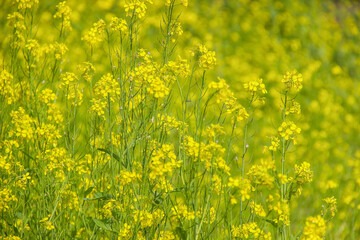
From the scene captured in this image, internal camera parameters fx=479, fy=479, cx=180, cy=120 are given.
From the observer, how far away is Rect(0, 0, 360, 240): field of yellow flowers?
2.30 meters

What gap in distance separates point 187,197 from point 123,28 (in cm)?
90

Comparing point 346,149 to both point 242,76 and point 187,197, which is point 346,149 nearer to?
point 242,76

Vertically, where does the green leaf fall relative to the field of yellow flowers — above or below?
below

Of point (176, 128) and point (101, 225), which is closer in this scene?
point (101, 225)

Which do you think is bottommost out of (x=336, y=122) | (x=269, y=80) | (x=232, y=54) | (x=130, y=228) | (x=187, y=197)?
(x=130, y=228)

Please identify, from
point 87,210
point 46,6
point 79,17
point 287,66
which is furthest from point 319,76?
point 87,210

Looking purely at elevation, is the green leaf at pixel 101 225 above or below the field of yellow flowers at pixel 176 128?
below

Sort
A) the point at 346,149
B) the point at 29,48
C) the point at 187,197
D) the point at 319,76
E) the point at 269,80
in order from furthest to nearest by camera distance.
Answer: the point at 319,76, the point at 269,80, the point at 346,149, the point at 29,48, the point at 187,197

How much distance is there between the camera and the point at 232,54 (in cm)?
702

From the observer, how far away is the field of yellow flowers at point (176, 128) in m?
→ 2.30

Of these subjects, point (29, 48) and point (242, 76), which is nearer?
point (29, 48)

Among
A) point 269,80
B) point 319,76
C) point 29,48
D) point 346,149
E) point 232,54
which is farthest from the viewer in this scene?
point 232,54

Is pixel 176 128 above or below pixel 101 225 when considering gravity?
above

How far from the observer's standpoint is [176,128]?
2436 mm
